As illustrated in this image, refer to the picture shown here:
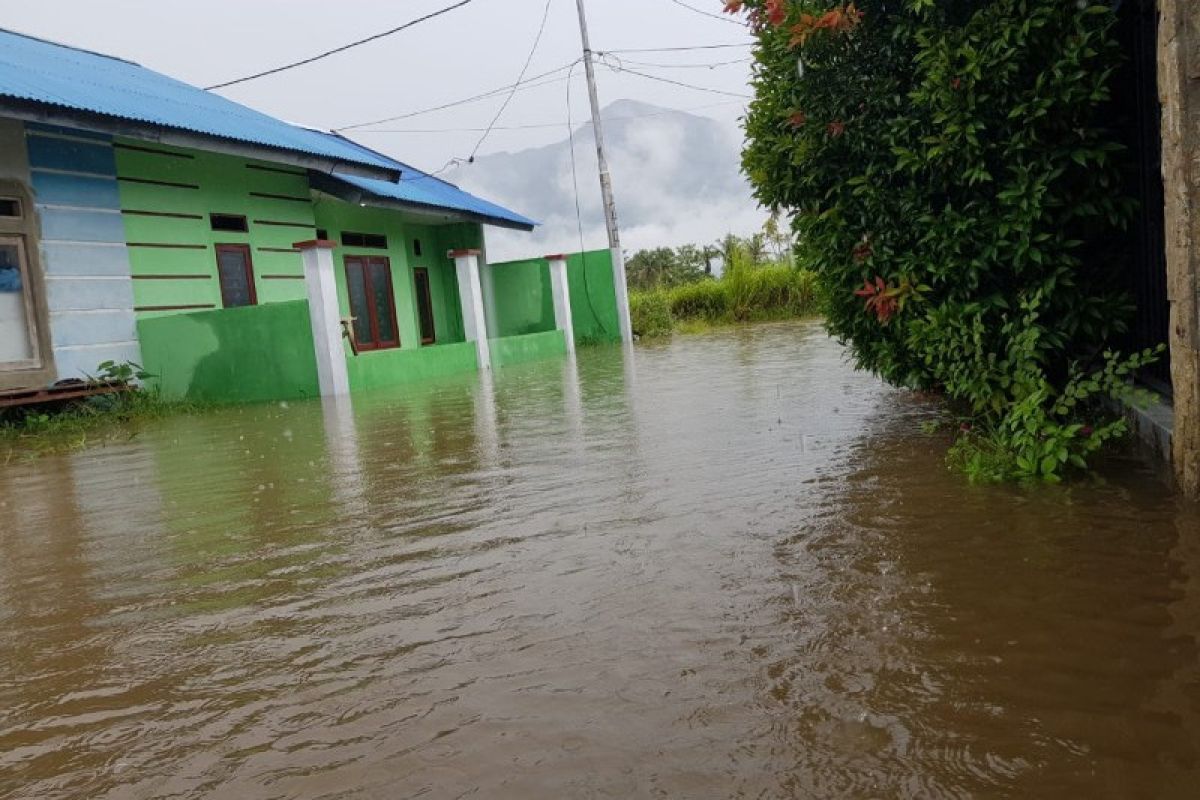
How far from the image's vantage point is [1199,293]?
306 centimetres

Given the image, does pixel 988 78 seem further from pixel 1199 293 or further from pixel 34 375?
pixel 34 375

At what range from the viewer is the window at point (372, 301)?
53.3ft

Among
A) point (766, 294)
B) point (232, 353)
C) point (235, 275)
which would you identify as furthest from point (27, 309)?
point (766, 294)

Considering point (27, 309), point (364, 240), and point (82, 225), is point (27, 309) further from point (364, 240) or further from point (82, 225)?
point (364, 240)

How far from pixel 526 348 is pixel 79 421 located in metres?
8.58

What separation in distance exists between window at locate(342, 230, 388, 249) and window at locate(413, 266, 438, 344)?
132 cm

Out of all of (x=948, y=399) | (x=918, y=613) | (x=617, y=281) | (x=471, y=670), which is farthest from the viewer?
(x=617, y=281)

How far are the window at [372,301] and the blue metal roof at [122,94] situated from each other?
7.33ft

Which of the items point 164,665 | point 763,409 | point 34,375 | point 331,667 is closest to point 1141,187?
point 763,409

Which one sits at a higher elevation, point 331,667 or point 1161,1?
point 1161,1

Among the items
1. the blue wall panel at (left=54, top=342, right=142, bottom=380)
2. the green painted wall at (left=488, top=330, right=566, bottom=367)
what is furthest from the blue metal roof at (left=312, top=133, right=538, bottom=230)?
the blue wall panel at (left=54, top=342, right=142, bottom=380)

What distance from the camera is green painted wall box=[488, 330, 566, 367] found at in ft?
53.2

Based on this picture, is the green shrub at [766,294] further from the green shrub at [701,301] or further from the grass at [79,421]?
the grass at [79,421]

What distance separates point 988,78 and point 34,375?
32.5 feet
